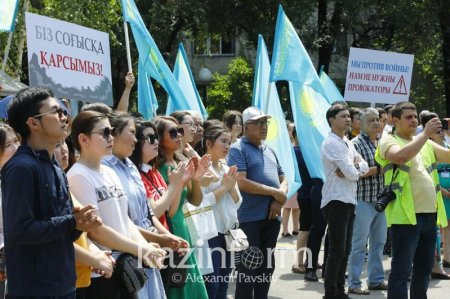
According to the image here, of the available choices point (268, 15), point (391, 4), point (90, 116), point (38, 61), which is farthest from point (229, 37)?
point (90, 116)

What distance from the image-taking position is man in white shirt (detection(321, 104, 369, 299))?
24.7ft

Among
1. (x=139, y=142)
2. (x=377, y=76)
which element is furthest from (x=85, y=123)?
A: (x=377, y=76)

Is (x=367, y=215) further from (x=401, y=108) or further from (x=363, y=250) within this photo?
(x=401, y=108)

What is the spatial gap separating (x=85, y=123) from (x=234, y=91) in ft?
81.7

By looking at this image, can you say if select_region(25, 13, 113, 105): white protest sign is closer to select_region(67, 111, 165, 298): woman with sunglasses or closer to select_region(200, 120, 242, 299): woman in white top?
select_region(200, 120, 242, 299): woman in white top

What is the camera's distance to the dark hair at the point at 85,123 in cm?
457

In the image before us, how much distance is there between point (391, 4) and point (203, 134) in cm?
2088

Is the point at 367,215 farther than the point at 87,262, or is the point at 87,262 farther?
the point at 367,215

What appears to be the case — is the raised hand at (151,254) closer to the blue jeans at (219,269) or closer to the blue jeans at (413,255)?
the blue jeans at (219,269)

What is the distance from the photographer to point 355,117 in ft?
31.0

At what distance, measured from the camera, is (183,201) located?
5.90 m

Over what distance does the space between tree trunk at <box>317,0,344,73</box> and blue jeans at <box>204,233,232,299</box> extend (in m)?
20.7

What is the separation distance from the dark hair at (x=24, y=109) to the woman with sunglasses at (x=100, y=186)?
1.96ft

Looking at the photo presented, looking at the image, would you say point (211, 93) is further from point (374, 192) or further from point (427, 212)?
point (427, 212)
